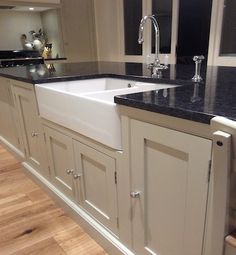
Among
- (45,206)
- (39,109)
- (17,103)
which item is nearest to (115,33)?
(17,103)

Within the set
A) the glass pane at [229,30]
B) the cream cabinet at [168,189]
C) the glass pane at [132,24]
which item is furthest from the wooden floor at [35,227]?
the glass pane at [132,24]

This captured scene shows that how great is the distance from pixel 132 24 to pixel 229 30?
1770 millimetres

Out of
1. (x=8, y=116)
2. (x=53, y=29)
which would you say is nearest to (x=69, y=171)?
(x=8, y=116)

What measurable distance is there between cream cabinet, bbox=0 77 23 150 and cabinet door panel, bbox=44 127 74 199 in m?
0.71

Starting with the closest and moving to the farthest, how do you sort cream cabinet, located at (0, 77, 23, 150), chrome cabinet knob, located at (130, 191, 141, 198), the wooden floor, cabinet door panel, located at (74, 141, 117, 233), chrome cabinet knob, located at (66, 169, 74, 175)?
chrome cabinet knob, located at (130, 191, 141, 198), cabinet door panel, located at (74, 141, 117, 233), the wooden floor, chrome cabinet knob, located at (66, 169, 74, 175), cream cabinet, located at (0, 77, 23, 150)

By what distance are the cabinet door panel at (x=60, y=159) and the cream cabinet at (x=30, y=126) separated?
0.40ft

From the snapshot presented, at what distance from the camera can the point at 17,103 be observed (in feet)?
6.79

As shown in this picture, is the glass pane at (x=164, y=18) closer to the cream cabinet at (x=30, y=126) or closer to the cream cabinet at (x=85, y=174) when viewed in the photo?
the cream cabinet at (x=30, y=126)

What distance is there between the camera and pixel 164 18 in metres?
3.46

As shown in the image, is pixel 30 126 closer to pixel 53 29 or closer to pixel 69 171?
pixel 69 171

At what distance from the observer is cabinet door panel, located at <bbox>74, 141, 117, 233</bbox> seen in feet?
4.07

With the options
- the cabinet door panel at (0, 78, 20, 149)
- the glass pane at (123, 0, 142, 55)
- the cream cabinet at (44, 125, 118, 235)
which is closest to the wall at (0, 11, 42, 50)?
the glass pane at (123, 0, 142, 55)

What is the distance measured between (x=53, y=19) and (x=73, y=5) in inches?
16.7

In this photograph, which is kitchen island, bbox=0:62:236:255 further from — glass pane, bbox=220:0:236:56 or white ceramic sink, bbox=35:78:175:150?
glass pane, bbox=220:0:236:56
